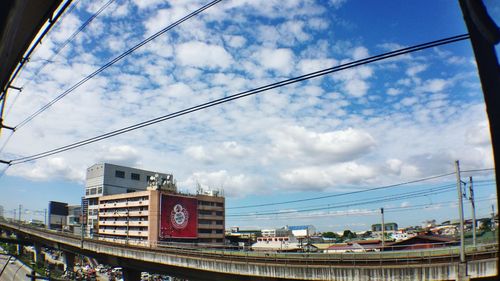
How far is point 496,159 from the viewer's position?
155 cm

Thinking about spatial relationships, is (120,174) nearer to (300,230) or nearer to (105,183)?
(105,183)

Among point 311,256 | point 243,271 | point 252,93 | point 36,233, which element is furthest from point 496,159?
point 36,233

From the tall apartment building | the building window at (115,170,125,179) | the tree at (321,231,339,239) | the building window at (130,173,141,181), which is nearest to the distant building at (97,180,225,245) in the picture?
the tall apartment building

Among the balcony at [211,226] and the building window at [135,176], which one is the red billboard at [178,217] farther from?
the building window at [135,176]

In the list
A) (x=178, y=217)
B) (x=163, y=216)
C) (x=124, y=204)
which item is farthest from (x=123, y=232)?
(x=178, y=217)

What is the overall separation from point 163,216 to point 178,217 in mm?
4112

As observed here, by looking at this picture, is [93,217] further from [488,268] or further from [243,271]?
[488,268]

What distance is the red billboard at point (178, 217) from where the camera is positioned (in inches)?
3157

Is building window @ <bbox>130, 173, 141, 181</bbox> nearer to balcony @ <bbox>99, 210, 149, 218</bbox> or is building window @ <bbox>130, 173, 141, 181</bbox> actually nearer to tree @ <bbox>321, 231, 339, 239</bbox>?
balcony @ <bbox>99, 210, 149, 218</bbox>

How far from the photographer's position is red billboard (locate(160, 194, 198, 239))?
8019 centimetres

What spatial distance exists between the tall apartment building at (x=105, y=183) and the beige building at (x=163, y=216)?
4393mm

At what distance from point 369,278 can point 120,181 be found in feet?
316

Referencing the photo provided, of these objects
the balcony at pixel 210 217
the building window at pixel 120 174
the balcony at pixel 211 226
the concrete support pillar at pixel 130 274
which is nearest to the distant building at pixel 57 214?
the building window at pixel 120 174

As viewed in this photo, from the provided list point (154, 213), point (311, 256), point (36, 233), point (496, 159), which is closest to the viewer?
point (496, 159)
